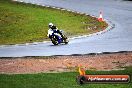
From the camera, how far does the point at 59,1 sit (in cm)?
4653

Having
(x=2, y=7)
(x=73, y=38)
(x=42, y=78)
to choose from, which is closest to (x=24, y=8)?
(x=2, y=7)

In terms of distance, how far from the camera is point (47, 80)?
15859 millimetres

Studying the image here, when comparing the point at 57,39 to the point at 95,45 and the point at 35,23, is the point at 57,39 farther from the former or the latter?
the point at 35,23

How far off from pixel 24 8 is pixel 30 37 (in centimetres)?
1204

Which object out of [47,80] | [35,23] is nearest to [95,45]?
[47,80]

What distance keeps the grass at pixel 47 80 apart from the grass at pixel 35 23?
10.3 m

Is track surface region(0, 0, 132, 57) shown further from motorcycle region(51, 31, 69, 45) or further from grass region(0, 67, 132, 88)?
grass region(0, 67, 132, 88)

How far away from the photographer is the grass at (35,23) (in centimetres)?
2864

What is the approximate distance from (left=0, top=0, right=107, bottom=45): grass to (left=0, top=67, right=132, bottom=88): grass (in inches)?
405

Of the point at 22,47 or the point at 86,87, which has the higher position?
the point at 86,87

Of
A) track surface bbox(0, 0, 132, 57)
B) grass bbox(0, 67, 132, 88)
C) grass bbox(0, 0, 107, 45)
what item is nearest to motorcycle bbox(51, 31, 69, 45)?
track surface bbox(0, 0, 132, 57)

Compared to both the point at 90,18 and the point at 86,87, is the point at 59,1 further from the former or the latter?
the point at 86,87

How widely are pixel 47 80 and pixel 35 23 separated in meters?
17.4

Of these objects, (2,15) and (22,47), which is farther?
(2,15)
